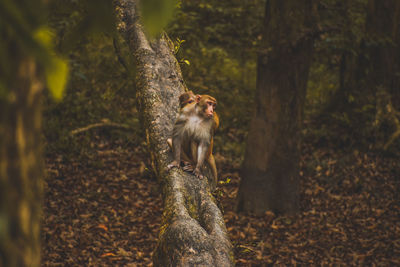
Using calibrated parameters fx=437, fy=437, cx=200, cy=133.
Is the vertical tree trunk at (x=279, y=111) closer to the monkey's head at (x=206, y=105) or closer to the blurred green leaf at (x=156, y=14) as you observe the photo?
the monkey's head at (x=206, y=105)

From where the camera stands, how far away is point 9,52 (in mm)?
1036

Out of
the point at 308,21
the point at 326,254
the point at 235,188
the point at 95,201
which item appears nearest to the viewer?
the point at 326,254

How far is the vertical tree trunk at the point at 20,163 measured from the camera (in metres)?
1.06

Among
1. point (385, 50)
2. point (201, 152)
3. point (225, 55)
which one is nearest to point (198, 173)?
point (201, 152)

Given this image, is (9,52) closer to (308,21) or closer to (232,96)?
(308,21)

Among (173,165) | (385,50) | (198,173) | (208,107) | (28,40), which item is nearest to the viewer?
(28,40)

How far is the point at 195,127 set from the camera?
468 centimetres

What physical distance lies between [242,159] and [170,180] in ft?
19.3

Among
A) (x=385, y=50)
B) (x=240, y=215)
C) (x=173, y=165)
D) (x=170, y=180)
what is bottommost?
(x=240, y=215)

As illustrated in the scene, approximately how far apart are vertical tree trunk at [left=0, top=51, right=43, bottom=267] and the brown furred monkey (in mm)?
3071

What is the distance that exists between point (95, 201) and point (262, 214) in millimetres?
2886

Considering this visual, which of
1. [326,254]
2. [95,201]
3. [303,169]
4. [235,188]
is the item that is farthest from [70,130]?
[326,254]

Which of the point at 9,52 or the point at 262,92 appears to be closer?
the point at 9,52

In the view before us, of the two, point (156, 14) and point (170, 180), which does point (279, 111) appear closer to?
point (170, 180)
